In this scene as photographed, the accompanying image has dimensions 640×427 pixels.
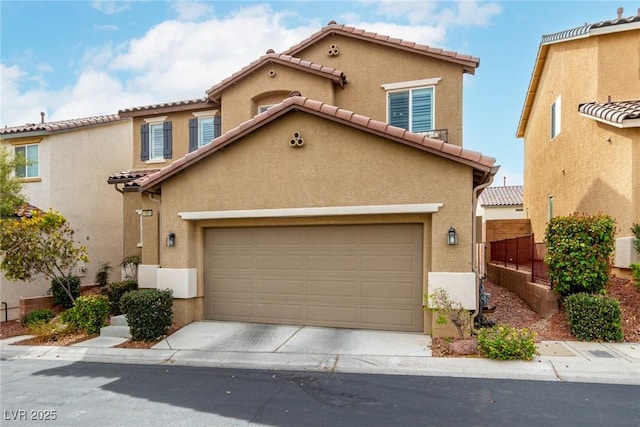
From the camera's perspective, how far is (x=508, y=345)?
23.1 feet

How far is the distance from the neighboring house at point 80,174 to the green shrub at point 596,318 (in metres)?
15.6

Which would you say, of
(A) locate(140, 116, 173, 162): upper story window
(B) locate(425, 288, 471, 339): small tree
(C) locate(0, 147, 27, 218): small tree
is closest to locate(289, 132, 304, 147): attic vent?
(B) locate(425, 288, 471, 339): small tree

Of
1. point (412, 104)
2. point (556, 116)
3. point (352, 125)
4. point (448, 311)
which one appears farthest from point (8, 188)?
point (556, 116)

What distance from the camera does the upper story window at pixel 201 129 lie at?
14281mm

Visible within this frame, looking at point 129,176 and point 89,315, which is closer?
point 89,315

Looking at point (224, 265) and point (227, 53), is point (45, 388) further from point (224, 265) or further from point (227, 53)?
point (227, 53)

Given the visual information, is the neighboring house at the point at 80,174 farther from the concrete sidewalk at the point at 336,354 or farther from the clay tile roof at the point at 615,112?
the clay tile roof at the point at 615,112

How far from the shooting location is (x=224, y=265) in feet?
33.5

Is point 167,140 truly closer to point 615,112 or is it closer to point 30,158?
point 30,158

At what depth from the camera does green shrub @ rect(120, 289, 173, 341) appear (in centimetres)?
886

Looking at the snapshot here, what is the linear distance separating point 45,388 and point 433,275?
7372mm

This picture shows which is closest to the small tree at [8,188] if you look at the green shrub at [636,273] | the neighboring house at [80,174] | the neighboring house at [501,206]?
the neighboring house at [80,174]

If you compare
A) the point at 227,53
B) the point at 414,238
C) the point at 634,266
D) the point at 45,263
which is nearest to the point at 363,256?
the point at 414,238

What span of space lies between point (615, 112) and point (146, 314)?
1263cm
